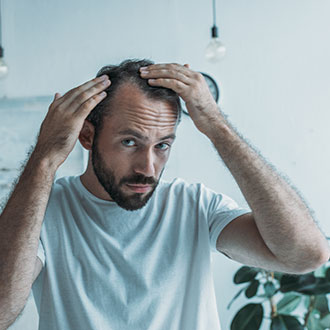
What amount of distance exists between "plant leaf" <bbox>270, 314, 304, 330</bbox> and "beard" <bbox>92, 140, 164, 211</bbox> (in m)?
1.40

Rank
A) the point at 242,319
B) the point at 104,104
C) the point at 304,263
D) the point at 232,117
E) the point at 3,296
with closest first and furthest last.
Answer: the point at 3,296 → the point at 304,263 → the point at 104,104 → the point at 242,319 → the point at 232,117

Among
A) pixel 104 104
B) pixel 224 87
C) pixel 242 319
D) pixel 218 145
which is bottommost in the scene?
pixel 242 319

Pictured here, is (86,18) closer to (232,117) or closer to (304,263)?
(232,117)

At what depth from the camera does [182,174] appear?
110 inches

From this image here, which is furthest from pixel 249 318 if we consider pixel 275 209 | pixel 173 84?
pixel 173 84

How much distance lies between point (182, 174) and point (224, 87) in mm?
614

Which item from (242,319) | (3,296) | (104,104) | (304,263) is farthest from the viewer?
(242,319)

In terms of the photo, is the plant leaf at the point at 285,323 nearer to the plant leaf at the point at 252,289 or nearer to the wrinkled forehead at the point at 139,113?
the plant leaf at the point at 252,289

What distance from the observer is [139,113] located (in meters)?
1.15

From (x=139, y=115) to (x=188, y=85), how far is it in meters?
0.15

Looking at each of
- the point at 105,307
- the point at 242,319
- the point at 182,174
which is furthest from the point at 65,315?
the point at 182,174

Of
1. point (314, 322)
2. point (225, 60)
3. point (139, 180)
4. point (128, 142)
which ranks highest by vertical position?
point (225, 60)

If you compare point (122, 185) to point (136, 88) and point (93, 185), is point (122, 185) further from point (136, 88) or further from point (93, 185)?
point (136, 88)

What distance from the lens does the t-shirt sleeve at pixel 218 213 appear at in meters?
1.18
